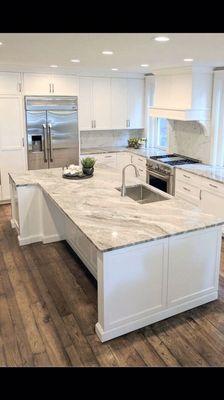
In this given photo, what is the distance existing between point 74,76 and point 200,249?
4.37 m

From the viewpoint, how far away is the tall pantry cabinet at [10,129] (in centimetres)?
572

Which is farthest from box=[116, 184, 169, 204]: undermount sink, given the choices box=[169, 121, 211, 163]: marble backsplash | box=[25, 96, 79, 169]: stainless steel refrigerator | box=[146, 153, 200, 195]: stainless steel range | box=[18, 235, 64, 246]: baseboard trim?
box=[25, 96, 79, 169]: stainless steel refrigerator

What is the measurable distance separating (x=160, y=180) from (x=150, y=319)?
316 cm

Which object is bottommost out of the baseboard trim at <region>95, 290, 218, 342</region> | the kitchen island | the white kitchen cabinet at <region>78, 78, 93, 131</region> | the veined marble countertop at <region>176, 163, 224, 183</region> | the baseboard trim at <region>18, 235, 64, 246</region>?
the baseboard trim at <region>95, 290, 218, 342</region>

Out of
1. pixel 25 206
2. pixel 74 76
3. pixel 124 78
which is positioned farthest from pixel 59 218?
pixel 124 78

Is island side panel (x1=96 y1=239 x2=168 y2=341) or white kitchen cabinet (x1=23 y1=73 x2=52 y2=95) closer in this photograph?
island side panel (x1=96 y1=239 x2=168 y2=341)

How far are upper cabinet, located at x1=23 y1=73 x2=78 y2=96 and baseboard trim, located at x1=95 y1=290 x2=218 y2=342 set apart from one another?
173 inches

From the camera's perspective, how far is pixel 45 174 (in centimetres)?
481

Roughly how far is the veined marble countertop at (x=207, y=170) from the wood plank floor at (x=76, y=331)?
139 cm

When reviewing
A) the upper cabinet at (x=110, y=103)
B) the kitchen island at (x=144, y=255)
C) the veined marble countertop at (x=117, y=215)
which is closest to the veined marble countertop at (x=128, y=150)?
the upper cabinet at (x=110, y=103)

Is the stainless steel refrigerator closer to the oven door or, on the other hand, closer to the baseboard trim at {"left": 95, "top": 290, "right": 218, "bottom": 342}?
the oven door

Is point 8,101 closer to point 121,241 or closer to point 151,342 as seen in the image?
point 121,241

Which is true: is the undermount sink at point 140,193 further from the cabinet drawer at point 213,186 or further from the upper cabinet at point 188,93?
the upper cabinet at point 188,93

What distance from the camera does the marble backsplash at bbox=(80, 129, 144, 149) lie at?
707 centimetres
